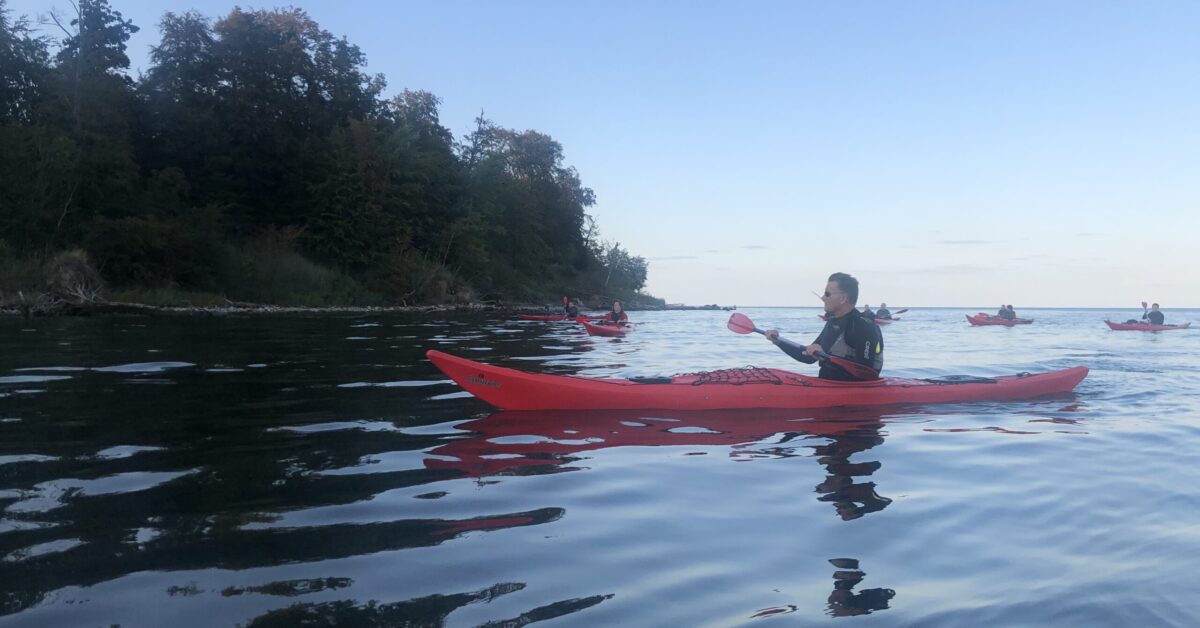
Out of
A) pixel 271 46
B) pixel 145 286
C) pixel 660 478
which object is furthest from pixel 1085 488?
pixel 271 46

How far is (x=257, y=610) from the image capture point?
2.48 meters

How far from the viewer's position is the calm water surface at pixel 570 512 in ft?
8.75

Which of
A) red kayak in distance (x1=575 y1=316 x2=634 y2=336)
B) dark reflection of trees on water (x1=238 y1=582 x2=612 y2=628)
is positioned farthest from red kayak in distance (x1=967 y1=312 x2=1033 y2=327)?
dark reflection of trees on water (x1=238 y1=582 x2=612 y2=628)

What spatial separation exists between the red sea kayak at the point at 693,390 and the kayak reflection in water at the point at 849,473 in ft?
2.95

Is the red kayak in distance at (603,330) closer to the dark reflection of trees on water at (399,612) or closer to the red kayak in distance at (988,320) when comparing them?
the dark reflection of trees on water at (399,612)

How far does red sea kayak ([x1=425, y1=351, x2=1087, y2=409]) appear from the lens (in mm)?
6965

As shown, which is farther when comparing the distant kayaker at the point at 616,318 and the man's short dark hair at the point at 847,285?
the distant kayaker at the point at 616,318

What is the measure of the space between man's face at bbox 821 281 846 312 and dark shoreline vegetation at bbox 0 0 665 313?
19432mm

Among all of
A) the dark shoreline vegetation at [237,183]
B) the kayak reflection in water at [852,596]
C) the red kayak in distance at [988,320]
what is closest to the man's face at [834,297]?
the kayak reflection in water at [852,596]

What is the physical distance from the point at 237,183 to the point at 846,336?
35.0 metres

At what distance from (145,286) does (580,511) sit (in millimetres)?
26297

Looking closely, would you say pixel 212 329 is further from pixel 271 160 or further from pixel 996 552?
pixel 271 160

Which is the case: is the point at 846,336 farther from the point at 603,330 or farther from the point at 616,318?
the point at 616,318

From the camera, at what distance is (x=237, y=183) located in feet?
119
